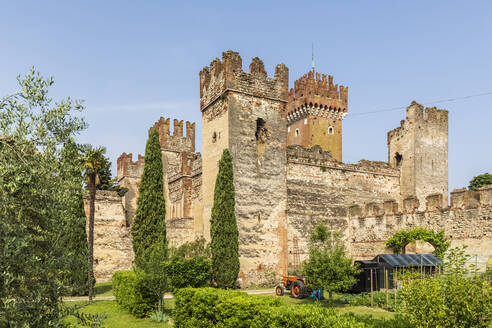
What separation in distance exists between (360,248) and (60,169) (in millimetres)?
25609

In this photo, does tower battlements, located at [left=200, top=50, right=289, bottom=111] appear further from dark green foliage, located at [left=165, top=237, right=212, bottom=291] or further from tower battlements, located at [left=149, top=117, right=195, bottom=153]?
tower battlements, located at [left=149, top=117, right=195, bottom=153]

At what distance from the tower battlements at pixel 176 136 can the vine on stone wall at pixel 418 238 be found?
25.2m

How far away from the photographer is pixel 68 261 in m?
6.44

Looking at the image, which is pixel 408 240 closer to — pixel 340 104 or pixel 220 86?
pixel 220 86

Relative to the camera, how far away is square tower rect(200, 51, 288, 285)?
25344mm

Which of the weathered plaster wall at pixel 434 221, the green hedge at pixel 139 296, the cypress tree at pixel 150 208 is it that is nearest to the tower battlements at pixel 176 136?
the cypress tree at pixel 150 208

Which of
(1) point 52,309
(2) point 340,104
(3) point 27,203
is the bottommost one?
(1) point 52,309

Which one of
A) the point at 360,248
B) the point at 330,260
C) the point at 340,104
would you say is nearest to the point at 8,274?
the point at 330,260

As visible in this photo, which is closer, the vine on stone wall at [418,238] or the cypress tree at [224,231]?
the cypress tree at [224,231]

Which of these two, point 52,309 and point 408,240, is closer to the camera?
point 52,309

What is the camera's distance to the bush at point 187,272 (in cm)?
1842

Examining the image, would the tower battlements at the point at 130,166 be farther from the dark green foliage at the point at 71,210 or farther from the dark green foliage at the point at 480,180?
the dark green foliage at the point at 71,210

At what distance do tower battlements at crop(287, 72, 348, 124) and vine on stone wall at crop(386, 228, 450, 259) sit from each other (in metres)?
26.3

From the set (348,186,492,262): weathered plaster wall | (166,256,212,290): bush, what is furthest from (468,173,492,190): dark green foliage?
(166,256,212,290): bush
